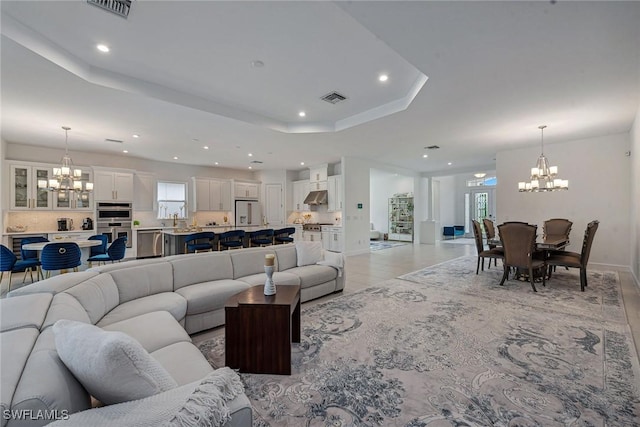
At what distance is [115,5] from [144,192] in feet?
22.0

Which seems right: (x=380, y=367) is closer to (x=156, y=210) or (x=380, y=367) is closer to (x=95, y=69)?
(x=95, y=69)

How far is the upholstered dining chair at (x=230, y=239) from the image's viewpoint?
6.52 m

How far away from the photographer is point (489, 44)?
8.64 ft

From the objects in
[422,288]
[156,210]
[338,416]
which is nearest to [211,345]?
[338,416]

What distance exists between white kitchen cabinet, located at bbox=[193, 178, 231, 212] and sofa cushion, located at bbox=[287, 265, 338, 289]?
617 cm

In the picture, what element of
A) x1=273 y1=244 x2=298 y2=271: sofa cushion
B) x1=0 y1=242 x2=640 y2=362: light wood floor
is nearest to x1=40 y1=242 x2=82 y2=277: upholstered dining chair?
x1=0 y1=242 x2=640 y2=362: light wood floor

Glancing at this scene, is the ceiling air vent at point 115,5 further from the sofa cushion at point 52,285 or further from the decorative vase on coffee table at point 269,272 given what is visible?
the decorative vase on coffee table at point 269,272

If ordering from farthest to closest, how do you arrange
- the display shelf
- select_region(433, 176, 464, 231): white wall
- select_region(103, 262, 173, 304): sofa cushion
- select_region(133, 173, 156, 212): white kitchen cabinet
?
select_region(433, 176, 464, 231): white wall
the display shelf
select_region(133, 173, 156, 212): white kitchen cabinet
select_region(103, 262, 173, 304): sofa cushion

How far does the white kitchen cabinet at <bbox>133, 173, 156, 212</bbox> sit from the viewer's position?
7812 mm

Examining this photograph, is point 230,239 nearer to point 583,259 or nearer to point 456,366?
point 456,366

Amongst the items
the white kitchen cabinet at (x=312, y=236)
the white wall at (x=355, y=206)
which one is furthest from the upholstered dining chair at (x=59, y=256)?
the white wall at (x=355, y=206)

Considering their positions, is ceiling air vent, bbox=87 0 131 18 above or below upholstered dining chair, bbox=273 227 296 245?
above

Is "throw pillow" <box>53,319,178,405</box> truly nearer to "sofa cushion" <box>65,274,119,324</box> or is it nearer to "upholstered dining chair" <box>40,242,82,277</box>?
"sofa cushion" <box>65,274,119,324</box>

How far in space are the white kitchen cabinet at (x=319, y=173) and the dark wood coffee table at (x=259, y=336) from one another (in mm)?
6981
